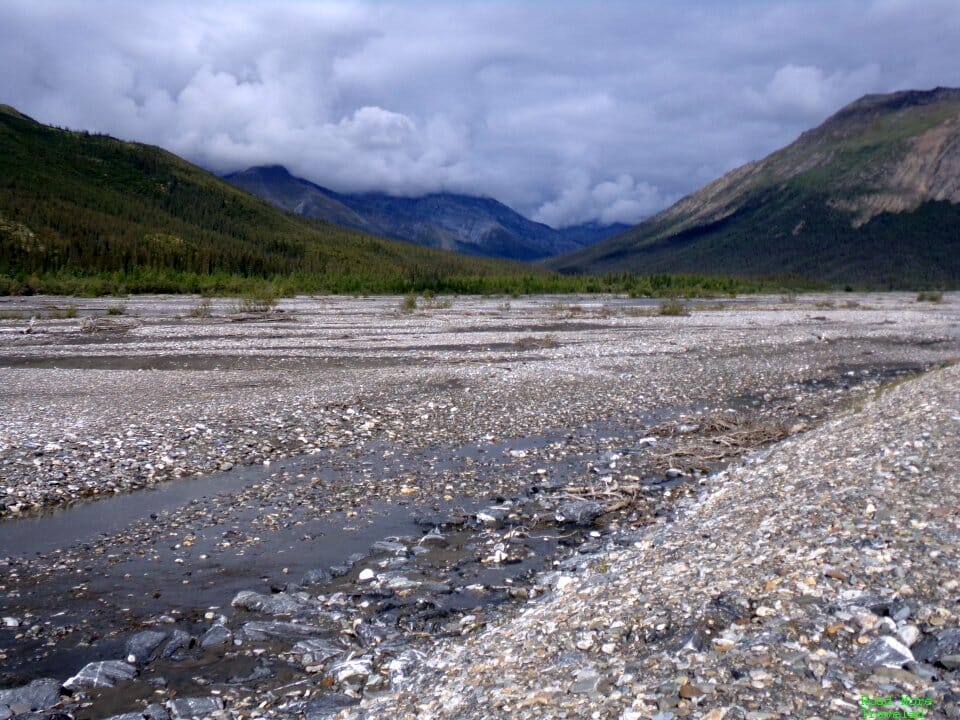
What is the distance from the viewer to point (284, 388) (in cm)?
1950

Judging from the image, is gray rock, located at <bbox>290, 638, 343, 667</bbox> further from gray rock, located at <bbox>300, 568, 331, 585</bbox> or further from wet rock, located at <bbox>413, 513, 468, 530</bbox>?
wet rock, located at <bbox>413, 513, 468, 530</bbox>

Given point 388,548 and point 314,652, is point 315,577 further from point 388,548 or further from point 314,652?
point 314,652

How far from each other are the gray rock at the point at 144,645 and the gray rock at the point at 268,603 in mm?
854

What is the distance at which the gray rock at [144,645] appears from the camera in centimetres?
663

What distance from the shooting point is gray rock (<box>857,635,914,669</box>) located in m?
4.89

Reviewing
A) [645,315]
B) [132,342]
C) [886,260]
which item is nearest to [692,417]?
[132,342]

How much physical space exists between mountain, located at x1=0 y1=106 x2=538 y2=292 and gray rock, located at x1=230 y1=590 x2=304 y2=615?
70.4 meters

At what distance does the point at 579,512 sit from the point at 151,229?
371 feet

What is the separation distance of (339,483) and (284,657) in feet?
17.4

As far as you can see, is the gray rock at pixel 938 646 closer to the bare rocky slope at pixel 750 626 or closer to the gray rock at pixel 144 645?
the bare rocky slope at pixel 750 626

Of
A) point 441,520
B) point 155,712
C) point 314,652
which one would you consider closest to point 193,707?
point 155,712

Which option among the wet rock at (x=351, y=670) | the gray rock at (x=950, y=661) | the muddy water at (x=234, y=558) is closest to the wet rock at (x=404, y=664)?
the wet rock at (x=351, y=670)

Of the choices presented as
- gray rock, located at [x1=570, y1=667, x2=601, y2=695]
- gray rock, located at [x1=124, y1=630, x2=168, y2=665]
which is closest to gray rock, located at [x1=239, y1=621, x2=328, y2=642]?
gray rock, located at [x1=124, y1=630, x2=168, y2=665]

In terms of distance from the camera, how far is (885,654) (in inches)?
196
